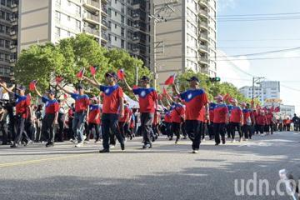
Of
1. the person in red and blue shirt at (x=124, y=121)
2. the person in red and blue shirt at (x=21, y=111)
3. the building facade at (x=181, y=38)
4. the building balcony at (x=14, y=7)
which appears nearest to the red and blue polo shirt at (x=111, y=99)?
the person in red and blue shirt at (x=124, y=121)

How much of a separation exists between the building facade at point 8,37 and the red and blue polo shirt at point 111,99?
59.5 m

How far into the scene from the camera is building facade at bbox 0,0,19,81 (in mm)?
65750

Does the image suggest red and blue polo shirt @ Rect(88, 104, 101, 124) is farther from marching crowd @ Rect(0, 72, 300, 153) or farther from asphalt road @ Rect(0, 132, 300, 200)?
asphalt road @ Rect(0, 132, 300, 200)

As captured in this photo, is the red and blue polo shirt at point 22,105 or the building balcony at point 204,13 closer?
the red and blue polo shirt at point 22,105

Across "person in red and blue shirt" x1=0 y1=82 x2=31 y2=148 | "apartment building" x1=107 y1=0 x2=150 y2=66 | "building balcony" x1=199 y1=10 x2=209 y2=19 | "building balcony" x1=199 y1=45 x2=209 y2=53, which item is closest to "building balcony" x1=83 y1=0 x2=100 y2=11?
"apartment building" x1=107 y1=0 x2=150 y2=66

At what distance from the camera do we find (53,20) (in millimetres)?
56875

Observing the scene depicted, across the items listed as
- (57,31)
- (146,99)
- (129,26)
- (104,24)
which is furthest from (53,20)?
(146,99)

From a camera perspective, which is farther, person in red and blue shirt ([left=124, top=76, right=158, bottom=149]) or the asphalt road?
person in red and blue shirt ([left=124, top=76, right=158, bottom=149])

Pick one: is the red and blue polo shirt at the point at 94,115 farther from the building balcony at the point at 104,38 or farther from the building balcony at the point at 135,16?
the building balcony at the point at 135,16

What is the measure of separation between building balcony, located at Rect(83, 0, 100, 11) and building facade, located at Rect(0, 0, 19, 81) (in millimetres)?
12360

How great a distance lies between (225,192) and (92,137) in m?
14.9

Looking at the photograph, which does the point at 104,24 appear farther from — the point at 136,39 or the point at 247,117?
the point at 247,117

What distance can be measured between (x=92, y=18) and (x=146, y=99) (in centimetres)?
5830

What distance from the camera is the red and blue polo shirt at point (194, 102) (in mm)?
10477
